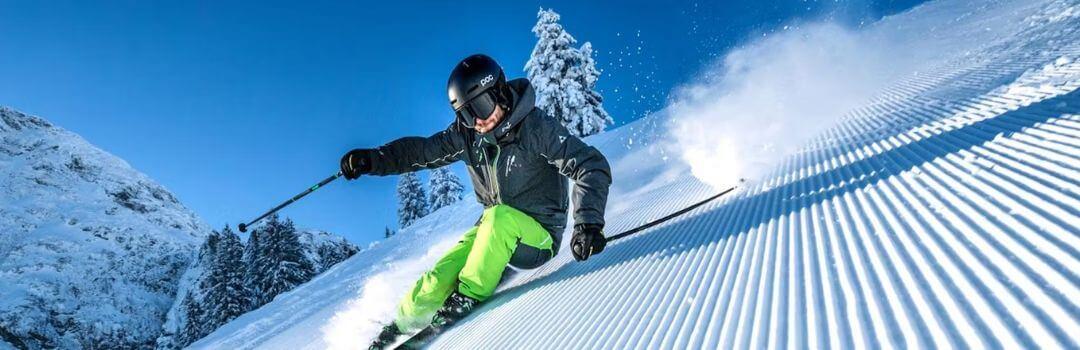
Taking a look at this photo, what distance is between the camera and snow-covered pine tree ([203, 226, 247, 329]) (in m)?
35.2

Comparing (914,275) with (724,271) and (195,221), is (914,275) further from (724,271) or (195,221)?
(195,221)

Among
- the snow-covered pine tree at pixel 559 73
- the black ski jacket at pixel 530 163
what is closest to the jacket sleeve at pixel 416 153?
the black ski jacket at pixel 530 163

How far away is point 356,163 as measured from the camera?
4531mm

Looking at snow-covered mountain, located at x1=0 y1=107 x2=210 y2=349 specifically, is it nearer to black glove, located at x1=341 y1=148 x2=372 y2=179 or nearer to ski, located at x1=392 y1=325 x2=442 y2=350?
black glove, located at x1=341 y1=148 x2=372 y2=179

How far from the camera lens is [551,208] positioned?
4062mm

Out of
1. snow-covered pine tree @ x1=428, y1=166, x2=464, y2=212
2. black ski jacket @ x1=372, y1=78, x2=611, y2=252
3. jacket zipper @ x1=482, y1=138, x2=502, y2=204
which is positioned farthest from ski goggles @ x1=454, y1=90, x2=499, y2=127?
snow-covered pine tree @ x1=428, y1=166, x2=464, y2=212

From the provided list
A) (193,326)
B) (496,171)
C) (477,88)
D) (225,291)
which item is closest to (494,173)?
(496,171)

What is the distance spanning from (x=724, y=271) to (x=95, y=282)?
314 ft

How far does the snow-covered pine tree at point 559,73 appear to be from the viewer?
24.5 metres

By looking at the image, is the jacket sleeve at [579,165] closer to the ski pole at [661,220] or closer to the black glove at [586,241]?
the black glove at [586,241]

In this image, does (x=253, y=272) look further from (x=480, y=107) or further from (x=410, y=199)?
(x=480, y=107)

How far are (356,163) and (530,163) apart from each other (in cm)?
167

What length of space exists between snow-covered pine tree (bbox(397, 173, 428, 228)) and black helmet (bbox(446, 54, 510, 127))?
35856mm

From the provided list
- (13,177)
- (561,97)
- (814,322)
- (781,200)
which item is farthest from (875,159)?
(13,177)
